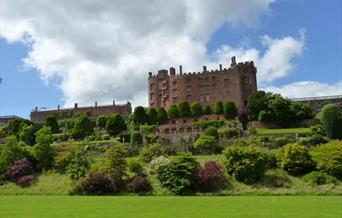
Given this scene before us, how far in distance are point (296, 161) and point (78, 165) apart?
68.6ft

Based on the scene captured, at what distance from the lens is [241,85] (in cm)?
7900

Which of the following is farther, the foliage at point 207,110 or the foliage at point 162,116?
the foliage at point 207,110

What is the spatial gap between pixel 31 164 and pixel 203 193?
22.1 meters

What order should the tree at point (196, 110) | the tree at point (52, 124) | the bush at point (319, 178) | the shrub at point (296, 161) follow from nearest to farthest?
the bush at point (319, 178), the shrub at point (296, 161), the tree at point (196, 110), the tree at point (52, 124)

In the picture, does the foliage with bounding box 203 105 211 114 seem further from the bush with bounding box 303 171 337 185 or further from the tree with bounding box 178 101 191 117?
the bush with bounding box 303 171 337 185

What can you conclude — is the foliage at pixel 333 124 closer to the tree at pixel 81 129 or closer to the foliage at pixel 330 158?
the foliage at pixel 330 158

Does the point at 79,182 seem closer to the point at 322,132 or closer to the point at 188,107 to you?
the point at 322,132

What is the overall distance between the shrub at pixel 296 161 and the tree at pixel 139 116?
38.2 meters

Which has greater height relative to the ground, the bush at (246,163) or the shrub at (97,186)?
the bush at (246,163)

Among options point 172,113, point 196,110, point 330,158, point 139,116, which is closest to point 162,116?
point 172,113

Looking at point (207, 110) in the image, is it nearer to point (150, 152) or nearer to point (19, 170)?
point (150, 152)

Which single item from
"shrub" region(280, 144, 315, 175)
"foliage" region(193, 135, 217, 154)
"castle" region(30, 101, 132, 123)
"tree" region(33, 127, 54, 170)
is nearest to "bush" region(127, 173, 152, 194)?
"foliage" region(193, 135, 217, 154)

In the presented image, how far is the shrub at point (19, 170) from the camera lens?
45.4 meters

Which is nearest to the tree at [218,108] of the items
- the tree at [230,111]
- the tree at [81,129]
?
the tree at [230,111]
